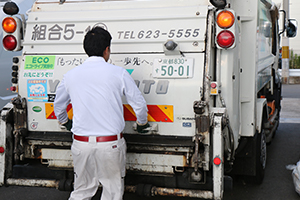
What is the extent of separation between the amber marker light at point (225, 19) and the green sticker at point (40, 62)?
159cm

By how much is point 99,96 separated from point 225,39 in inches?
47.3

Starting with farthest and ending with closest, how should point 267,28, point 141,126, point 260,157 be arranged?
point 267,28
point 260,157
point 141,126

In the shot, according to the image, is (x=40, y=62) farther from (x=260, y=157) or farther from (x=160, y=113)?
(x=260, y=157)

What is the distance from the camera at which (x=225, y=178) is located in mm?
3500

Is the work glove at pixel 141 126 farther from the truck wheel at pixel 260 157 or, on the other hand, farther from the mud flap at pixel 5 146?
the truck wheel at pixel 260 157

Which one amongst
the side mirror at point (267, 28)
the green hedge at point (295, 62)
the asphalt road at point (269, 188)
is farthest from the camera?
the green hedge at point (295, 62)

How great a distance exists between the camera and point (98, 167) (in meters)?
3.18

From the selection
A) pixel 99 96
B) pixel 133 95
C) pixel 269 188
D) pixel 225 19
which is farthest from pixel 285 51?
pixel 99 96

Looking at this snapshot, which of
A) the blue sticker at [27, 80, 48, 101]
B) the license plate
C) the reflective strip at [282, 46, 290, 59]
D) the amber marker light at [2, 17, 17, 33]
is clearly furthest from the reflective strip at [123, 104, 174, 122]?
the reflective strip at [282, 46, 290, 59]

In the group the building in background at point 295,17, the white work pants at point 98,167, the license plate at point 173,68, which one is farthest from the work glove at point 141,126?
the building in background at point 295,17

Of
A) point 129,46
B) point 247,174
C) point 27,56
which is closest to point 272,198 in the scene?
point 247,174

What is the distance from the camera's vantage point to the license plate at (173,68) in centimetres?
347

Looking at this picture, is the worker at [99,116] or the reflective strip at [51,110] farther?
the reflective strip at [51,110]

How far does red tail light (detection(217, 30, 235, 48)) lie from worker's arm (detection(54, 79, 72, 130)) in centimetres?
138
